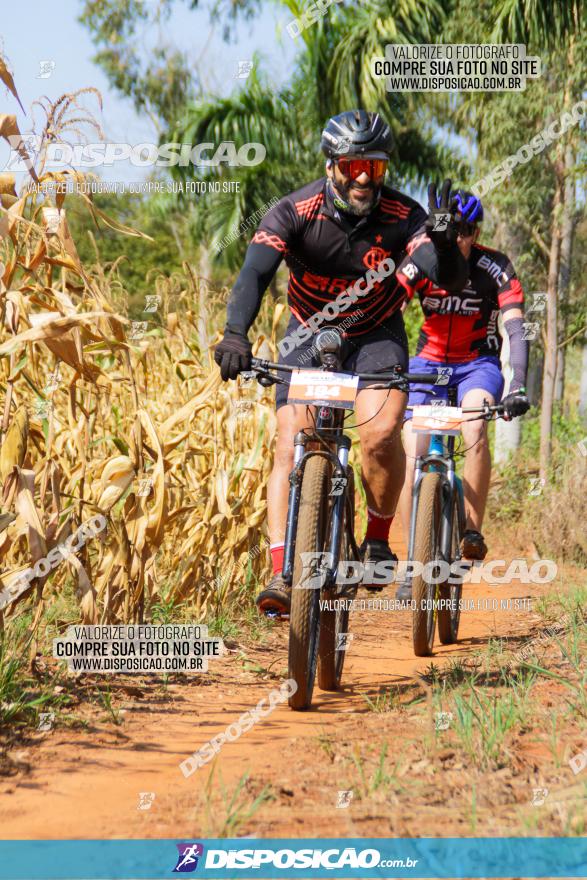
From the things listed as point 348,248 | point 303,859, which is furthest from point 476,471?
point 303,859

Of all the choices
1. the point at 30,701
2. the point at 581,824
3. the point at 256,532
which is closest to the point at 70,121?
the point at 30,701

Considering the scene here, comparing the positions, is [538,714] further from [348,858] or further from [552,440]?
[552,440]

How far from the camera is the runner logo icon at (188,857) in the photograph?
2650mm

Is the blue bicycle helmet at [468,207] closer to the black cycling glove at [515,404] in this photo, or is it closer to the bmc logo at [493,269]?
the bmc logo at [493,269]

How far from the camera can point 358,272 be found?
4.75 meters

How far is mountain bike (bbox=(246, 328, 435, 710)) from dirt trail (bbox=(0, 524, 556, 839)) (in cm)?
31

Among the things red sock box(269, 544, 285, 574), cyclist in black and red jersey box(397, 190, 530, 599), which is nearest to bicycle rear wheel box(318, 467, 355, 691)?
red sock box(269, 544, 285, 574)

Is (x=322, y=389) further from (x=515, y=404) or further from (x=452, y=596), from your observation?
(x=452, y=596)

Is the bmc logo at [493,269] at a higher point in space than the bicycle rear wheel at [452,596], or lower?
higher

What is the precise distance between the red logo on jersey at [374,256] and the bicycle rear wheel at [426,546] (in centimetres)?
113

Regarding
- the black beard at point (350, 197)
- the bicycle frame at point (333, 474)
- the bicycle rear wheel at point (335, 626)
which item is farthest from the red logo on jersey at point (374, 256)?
the bicycle rear wheel at point (335, 626)

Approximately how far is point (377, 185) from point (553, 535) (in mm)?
4600

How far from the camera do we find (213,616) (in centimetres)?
575

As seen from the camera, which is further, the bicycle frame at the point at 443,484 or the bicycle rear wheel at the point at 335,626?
the bicycle frame at the point at 443,484
